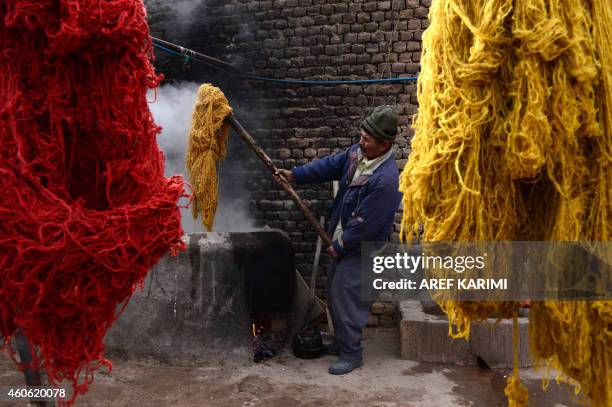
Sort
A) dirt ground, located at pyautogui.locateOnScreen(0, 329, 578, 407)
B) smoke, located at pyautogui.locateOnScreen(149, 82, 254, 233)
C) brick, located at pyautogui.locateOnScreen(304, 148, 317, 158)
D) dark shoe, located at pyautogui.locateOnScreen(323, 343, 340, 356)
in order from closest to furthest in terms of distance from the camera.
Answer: dirt ground, located at pyautogui.locateOnScreen(0, 329, 578, 407) < dark shoe, located at pyautogui.locateOnScreen(323, 343, 340, 356) < brick, located at pyautogui.locateOnScreen(304, 148, 317, 158) < smoke, located at pyautogui.locateOnScreen(149, 82, 254, 233)

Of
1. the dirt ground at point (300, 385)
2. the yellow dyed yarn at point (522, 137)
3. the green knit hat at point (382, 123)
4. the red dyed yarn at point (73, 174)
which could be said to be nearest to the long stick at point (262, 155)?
the green knit hat at point (382, 123)

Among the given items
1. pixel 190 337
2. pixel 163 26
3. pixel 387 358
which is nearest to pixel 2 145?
pixel 190 337

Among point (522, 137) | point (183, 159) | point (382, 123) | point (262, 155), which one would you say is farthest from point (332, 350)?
point (522, 137)

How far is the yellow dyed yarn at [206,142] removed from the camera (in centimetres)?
429

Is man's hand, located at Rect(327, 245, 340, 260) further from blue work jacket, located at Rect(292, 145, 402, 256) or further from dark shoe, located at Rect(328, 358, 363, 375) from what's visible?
dark shoe, located at Rect(328, 358, 363, 375)

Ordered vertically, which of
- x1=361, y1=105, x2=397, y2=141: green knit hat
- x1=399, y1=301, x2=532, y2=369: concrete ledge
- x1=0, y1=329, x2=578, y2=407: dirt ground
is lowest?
x1=0, y1=329, x2=578, y2=407: dirt ground

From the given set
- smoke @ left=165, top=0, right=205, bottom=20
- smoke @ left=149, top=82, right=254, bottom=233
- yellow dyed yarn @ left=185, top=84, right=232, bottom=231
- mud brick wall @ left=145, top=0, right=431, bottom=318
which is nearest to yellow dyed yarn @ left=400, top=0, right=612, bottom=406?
yellow dyed yarn @ left=185, top=84, right=232, bottom=231

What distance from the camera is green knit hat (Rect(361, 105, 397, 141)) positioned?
418 centimetres

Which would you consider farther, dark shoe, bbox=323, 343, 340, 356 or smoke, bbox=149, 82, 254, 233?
smoke, bbox=149, 82, 254, 233

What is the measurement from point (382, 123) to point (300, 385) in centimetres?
237

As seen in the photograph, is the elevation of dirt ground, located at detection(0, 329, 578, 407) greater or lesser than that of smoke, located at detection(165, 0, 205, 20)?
lesser

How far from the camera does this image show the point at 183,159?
249 inches

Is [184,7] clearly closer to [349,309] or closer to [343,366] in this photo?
[349,309]

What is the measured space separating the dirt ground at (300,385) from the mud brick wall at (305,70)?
1.71 m
